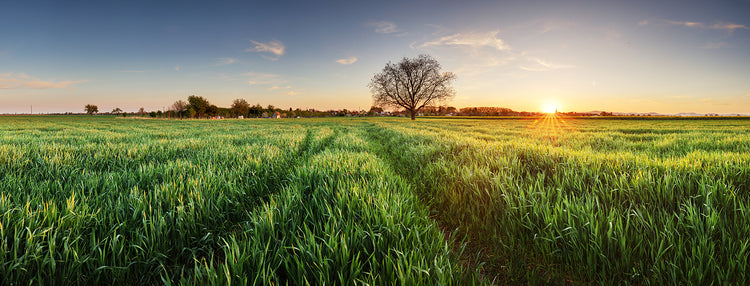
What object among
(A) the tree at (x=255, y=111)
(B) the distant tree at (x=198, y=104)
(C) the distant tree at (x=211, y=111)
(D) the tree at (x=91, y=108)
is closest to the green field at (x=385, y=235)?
(B) the distant tree at (x=198, y=104)

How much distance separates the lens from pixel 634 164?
11.3 feet

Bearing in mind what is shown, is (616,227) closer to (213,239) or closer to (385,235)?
(385,235)

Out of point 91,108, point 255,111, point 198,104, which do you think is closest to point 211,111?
point 198,104

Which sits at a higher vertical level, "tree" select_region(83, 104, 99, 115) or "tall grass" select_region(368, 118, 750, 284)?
"tree" select_region(83, 104, 99, 115)

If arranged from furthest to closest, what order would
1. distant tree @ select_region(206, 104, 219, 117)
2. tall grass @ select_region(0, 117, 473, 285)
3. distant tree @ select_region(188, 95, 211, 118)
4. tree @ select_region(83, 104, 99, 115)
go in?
tree @ select_region(83, 104, 99, 115)
distant tree @ select_region(206, 104, 219, 117)
distant tree @ select_region(188, 95, 211, 118)
tall grass @ select_region(0, 117, 473, 285)

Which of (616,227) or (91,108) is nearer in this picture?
(616,227)

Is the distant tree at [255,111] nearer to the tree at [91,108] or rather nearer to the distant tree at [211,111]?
the distant tree at [211,111]

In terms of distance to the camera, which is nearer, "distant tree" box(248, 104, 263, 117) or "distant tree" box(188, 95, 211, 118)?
"distant tree" box(188, 95, 211, 118)

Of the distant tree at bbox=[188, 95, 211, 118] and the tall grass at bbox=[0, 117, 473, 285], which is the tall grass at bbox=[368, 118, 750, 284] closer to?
the tall grass at bbox=[0, 117, 473, 285]

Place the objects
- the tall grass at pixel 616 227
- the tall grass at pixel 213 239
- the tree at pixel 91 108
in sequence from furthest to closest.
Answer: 1. the tree at pixel 91 108
2. the tall grass at pixel 616 227
3. the tall grass at pixel 213 239

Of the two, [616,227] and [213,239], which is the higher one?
[616,227]

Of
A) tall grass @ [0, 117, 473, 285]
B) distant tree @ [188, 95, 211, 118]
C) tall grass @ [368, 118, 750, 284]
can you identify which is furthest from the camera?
distant tree @ [188, 95, 211, 118]

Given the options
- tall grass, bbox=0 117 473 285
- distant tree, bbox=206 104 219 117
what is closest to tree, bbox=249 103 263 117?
distant tree, bbox=206 104 219 117

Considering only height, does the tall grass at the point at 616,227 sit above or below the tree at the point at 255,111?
below
